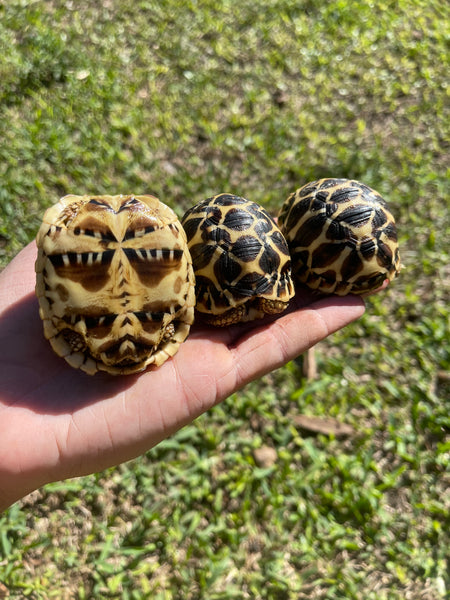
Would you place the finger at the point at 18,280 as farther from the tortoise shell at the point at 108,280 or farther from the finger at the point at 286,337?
the finger at the point at 286,337

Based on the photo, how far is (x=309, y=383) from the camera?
14.9ft

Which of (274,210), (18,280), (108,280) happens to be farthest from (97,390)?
(274,210)

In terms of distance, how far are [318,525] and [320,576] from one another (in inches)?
13.1

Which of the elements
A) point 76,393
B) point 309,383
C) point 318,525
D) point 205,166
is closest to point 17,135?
point 205,166

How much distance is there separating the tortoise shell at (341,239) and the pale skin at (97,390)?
0.22m

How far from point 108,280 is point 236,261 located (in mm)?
769

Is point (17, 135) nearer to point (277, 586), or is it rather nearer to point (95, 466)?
point (95, 466)

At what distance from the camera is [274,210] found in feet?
16.7

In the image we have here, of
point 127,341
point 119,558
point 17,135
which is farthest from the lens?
point 17,135

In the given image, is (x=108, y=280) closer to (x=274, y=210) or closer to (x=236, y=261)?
(x=236, y=261)

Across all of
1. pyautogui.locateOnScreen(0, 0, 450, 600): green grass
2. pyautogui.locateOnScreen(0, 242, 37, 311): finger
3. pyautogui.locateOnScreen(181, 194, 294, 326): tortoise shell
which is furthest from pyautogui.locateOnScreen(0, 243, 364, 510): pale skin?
pyautogui.locateOnScreen(0, 0, 450, 600): green grass

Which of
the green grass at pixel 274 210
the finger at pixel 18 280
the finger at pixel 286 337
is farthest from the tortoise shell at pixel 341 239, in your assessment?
the finger at pixel 18 280

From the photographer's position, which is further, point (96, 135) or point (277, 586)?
point (96, 135)

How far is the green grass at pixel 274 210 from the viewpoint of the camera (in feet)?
12.7
